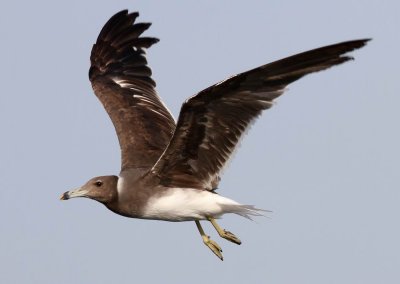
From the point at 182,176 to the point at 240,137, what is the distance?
4.60 ft

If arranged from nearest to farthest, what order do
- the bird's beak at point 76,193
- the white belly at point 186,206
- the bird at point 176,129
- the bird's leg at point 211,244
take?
the bird at point 176,129
the white belly at point 186,206
the bird's beak at point 76,193
the bird's leg at point 211,244

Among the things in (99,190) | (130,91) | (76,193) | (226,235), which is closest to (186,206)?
(226,235)

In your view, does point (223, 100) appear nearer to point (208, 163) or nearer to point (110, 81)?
point (208, 163)

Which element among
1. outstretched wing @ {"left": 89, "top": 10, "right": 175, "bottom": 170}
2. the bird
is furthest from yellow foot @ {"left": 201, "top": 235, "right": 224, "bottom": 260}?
outstretched wing @ {"left": 89, "top": 10, "right": 175, "bottom": 170}

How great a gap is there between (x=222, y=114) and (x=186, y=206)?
6.16ft

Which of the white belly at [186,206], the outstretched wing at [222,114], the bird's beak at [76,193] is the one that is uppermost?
the outstretched wing at [222,114]

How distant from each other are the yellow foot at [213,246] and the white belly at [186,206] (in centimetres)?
78

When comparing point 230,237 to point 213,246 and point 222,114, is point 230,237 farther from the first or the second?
point 222,114

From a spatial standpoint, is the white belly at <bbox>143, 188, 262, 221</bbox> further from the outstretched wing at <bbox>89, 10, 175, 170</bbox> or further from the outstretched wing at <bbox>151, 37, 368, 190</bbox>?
the outstretched wing at <bbox>89, 10, 175, 170</bbox>

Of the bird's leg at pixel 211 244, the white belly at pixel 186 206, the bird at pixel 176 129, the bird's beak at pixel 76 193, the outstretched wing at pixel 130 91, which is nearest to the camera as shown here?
the bird at pixel 176 129

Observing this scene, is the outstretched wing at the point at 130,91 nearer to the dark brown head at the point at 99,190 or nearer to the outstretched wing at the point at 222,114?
the dark brown head at the point at 99,190

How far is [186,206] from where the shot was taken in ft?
47.2

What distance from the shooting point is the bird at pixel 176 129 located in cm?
1234

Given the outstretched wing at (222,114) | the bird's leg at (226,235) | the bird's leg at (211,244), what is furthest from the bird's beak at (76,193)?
the bird's leg at (226,235)
